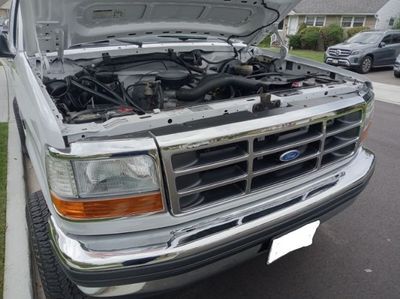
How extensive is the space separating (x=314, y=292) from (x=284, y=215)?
86 cm

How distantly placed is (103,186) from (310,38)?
2638 cm

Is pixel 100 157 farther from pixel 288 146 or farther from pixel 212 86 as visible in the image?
pixel 212 86

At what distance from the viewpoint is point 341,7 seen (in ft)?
96.7

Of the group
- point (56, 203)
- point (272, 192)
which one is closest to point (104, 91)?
point (56, 203)

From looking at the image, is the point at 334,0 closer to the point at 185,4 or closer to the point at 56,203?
the point at 185,4

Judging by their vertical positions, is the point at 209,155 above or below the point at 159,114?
below

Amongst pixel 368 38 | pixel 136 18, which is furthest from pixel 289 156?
pixel 368 38

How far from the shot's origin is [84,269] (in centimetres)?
143

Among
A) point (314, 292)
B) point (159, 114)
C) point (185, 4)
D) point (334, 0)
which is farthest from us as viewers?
point (334, 0)

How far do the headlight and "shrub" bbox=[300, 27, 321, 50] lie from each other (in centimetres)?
2625

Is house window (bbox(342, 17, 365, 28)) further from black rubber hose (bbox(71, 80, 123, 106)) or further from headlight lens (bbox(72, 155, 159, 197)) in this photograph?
headlight lens (bbox(72, 155, 159, 197))

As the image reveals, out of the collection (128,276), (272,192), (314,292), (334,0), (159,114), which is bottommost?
(314,292)

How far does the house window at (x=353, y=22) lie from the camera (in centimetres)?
2880

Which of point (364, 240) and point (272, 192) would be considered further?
point (364, 240)
